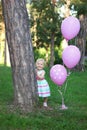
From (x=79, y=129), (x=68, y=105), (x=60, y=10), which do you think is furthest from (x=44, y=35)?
(x=79, y=129)

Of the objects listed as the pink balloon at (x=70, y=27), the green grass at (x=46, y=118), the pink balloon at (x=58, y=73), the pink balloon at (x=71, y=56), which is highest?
the pink balloon at (x=70, y=27)

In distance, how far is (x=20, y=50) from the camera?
803cm

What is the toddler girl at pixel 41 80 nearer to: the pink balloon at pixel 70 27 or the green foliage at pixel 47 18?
the pink balloon at pixel 70 27

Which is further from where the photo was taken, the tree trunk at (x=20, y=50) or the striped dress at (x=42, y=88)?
the striped dress at (x=42, y=88)

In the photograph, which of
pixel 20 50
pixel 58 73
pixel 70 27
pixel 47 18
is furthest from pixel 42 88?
pixel 47 18

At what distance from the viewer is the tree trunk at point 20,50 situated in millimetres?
8031

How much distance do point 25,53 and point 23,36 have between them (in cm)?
34

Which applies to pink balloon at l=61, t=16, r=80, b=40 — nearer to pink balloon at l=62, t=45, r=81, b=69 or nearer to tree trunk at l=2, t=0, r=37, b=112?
pink balloon at l=62, t=45, r=81, b=69

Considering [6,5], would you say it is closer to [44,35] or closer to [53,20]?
[53,20]

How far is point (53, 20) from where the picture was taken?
2747 cm

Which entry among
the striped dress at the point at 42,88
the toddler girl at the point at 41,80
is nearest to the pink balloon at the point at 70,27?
the toddler girl at the point at 41,80

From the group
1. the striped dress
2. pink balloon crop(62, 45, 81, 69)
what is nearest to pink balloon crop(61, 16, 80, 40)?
pink balloon crop(62, 45, 81, 69)

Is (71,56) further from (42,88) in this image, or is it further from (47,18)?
(47,18)

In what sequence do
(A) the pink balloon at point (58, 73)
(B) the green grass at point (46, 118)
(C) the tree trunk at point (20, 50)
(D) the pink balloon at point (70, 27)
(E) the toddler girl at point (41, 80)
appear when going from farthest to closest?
(E) the toddler girl at point (41, 80)
(A) the pink balloon at point (58, 73)
(D) the pink balloon at point (70, 27)
(C) the tree trunk at point (20, 50)
(B) the green grass at point (46, 118)
